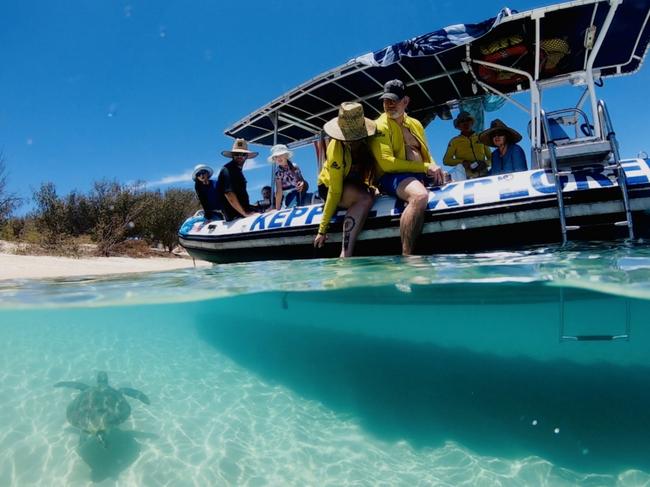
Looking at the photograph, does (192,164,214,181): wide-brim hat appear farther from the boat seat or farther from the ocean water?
the boat seat

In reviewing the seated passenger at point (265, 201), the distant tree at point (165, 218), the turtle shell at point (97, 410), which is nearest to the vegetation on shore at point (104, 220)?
the distant tree at point (165, 218)

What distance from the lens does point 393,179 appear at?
476cm

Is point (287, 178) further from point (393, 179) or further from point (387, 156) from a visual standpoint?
point (387, 156)

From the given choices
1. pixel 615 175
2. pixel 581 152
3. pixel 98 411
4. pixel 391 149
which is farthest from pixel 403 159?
pixel 98 411

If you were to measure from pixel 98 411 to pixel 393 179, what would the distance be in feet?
12.2

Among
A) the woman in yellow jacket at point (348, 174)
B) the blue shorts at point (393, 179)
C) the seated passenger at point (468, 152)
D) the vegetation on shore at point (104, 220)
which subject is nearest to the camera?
the woman in yellow jacket at point (348, 174)

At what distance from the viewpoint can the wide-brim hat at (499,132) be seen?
568 centimetres

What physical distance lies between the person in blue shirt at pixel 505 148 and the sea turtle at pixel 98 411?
18.3ft

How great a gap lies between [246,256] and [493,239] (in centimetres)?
372

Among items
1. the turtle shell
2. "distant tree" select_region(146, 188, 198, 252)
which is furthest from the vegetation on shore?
the turtle shell

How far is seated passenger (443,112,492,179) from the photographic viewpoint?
656 cm

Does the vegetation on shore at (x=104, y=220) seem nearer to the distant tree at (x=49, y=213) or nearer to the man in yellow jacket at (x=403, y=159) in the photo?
the distant tree at (x=49, y=213)

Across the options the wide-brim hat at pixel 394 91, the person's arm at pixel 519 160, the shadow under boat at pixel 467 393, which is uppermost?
the wide-brim hat at pixel 394 91

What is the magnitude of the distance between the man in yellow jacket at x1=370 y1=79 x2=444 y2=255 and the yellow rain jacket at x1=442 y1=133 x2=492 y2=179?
2.08 metres
